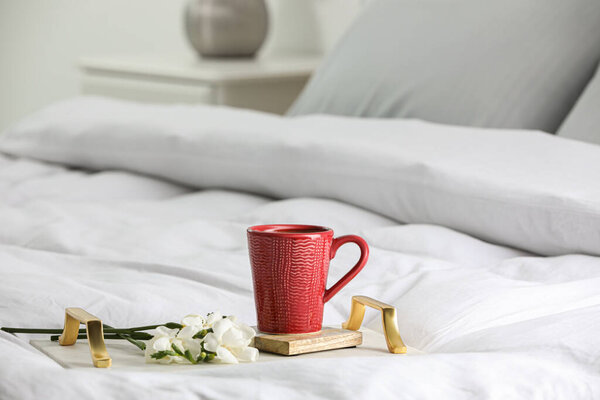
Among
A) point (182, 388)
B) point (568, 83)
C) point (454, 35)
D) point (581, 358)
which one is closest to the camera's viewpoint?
point (182, 388)

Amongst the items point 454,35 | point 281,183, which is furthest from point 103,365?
point 454,35

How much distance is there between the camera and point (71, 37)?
3598 millimetres

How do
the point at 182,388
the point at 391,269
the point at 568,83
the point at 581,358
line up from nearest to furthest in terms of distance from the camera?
1. the point at 182,388
2. the point at 581,358
3. the point at 391,269
4. the point at 568,83

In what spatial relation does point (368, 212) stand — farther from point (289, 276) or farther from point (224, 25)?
point (224, 25)

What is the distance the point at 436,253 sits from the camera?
3.22ft

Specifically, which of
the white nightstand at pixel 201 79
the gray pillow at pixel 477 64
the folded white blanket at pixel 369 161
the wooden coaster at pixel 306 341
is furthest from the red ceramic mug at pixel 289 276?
the white nightstand at pixel 201 79

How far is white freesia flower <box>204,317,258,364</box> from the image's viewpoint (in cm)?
59

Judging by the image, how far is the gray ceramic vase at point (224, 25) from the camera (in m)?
2.64

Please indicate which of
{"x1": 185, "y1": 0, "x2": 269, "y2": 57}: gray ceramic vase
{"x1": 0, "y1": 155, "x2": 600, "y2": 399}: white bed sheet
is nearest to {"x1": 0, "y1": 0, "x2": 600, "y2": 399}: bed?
{"x1": 0, "y1": 155, "x2": 600, "y2": 399}: white bed sheet

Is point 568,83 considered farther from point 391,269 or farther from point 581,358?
point 581,358

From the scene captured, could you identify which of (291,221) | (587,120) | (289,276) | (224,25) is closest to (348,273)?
(289,276)

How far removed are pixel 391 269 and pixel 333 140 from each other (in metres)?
0.34

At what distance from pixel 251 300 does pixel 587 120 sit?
2.17 ft

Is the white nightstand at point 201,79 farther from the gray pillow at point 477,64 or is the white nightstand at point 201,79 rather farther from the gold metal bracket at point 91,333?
the gold metal bracket at point 91,333
